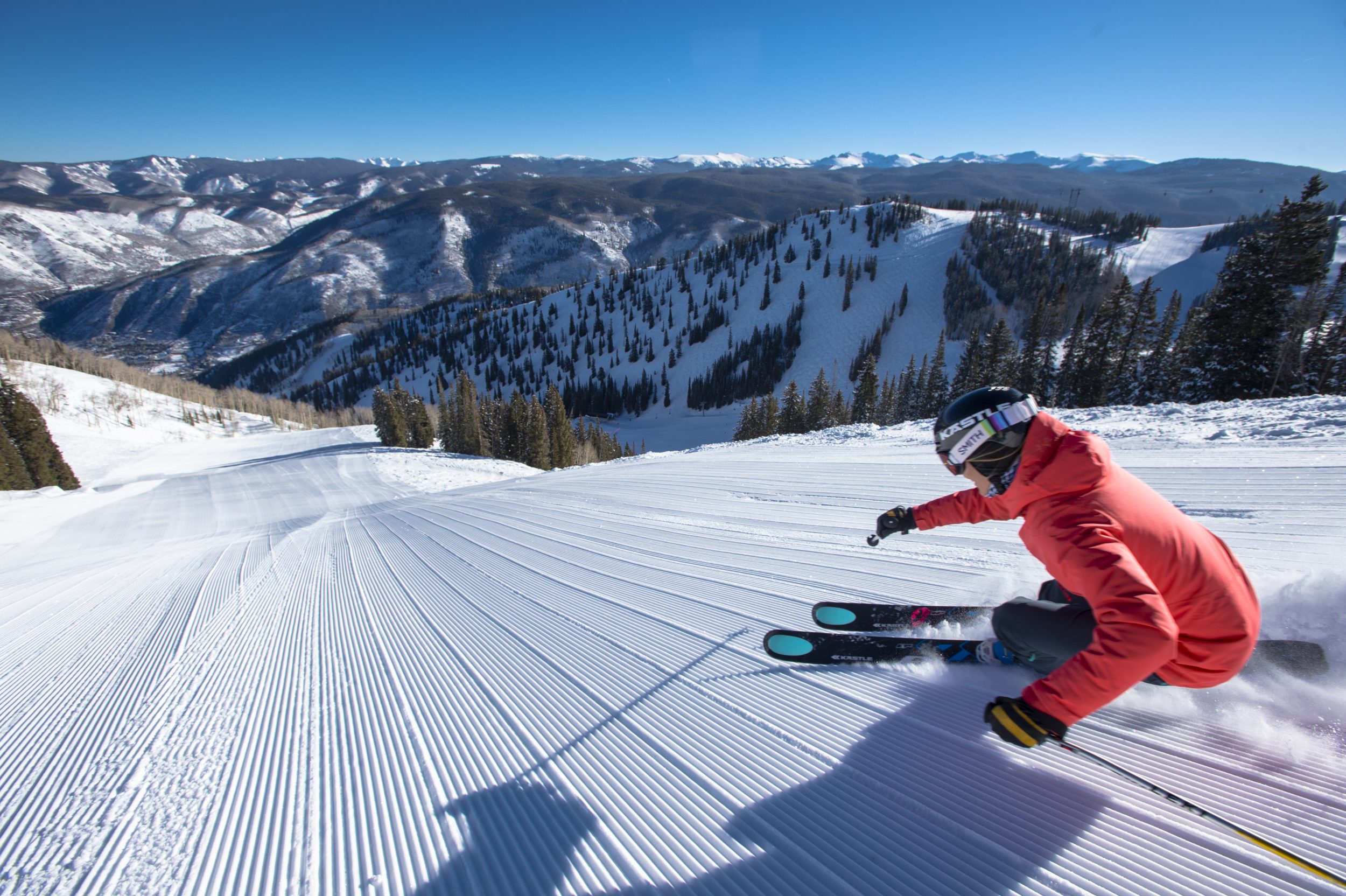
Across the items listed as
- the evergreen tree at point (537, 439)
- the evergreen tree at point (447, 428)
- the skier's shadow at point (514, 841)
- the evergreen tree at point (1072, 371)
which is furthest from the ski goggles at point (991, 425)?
the evergreen tree at point (447, 428)

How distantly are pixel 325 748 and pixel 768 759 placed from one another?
9.24 ft

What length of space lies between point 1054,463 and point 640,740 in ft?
9.16

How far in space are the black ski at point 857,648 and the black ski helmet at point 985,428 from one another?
4.08ft

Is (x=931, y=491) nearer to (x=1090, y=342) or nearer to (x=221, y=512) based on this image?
(x=221, y=512)

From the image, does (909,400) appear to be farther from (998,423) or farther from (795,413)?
(998,423)

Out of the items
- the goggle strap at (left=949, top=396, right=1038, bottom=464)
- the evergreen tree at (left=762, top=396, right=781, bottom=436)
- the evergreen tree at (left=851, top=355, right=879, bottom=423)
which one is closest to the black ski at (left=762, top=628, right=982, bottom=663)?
the goggle strap at (left=949, top=396, right=1038, bottom=464)

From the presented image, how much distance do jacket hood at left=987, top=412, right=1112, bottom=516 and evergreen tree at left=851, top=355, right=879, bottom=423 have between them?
182 ft

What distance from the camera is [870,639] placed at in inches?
141

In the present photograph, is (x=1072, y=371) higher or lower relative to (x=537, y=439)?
higher

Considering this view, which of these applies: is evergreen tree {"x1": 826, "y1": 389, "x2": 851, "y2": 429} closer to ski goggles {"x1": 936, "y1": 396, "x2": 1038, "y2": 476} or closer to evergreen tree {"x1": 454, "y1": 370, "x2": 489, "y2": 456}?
evergreen tree {"x1": 454, "y1": 370, "x2": 489, "y2": 456}

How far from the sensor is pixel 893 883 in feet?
6.84

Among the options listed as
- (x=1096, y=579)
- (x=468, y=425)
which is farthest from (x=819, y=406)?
(x=1096, y=579)

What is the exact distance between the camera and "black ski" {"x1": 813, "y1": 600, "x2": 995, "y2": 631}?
372 cm

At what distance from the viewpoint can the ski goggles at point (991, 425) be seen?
9.00ft
